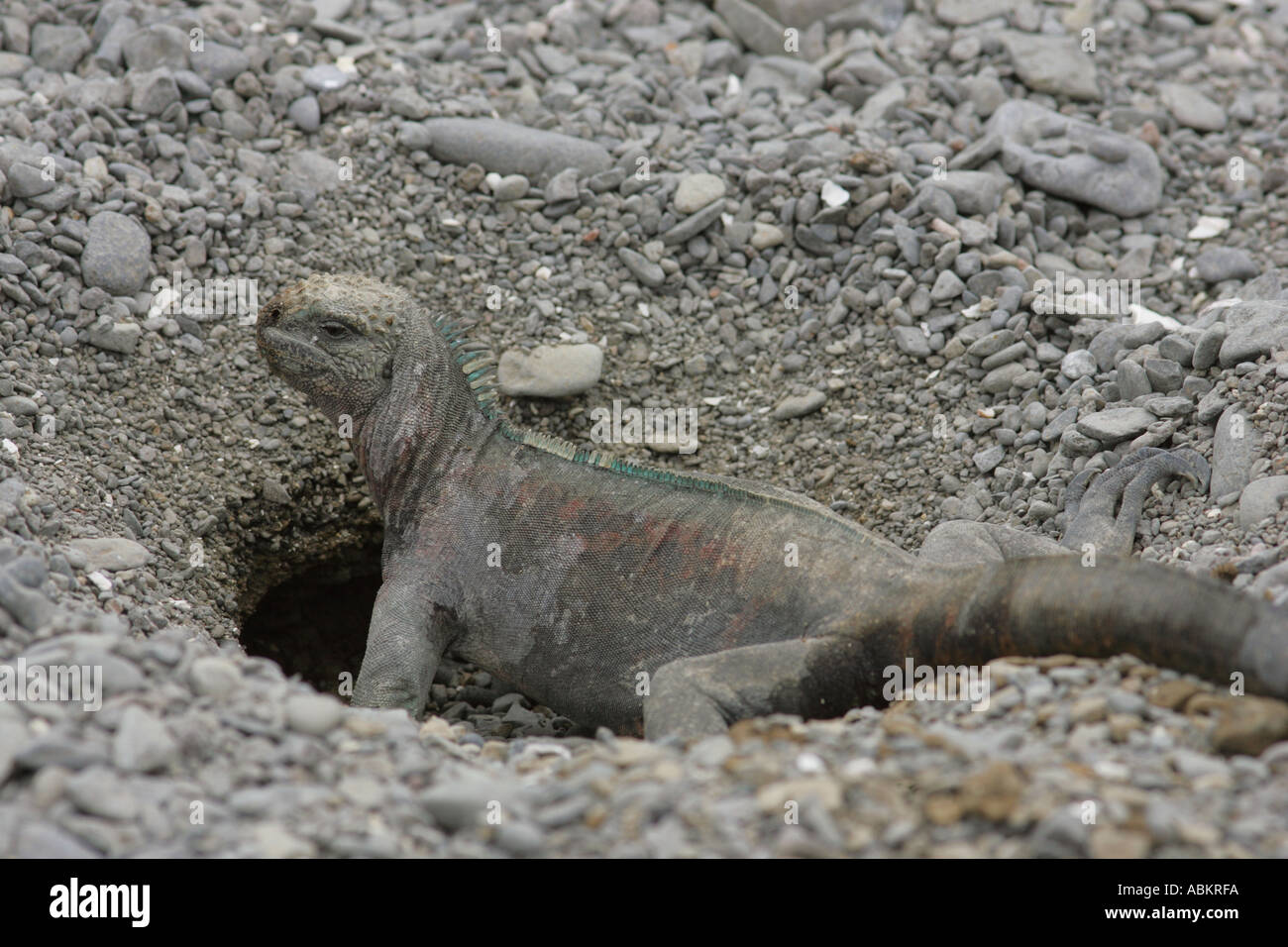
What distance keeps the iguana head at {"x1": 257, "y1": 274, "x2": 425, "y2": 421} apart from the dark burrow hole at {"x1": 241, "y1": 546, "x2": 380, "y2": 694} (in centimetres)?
165

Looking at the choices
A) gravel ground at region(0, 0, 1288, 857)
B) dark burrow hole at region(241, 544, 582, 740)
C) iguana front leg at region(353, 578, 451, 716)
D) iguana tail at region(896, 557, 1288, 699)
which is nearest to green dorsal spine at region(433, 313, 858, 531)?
iguana tail at region(896, 557, 1288, 699)

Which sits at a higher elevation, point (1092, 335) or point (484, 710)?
point (1092, 335)

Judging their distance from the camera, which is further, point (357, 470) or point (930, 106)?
point (930, 106)

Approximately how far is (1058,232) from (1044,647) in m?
3.90

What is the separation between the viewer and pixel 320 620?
23.1 ft

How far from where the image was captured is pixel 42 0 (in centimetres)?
764

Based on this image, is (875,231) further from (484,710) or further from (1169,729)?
(1169,729)

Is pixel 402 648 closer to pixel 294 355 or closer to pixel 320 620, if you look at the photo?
pixel 294 355

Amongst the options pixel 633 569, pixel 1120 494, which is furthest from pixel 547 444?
pixel 1120 494

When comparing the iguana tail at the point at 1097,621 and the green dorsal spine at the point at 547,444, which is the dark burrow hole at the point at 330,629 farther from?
the iguana tail at the point at 1097,621

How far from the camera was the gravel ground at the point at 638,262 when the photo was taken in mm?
5426

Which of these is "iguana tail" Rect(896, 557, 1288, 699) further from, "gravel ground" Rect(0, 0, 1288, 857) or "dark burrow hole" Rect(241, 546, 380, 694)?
"dark burrow hole" Rect(241, 546, 380, 694)

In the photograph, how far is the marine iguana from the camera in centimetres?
418

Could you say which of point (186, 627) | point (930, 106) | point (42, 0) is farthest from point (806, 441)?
point (42, 0)
